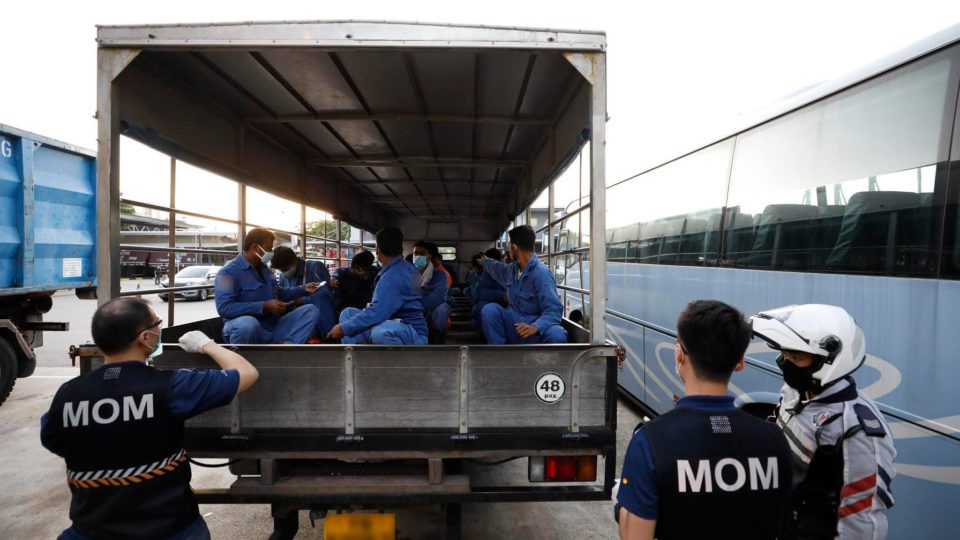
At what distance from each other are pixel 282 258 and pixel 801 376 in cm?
428

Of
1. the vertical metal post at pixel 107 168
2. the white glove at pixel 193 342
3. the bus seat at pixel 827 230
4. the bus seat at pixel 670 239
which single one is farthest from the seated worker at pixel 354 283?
the bus seat at pixel 827 230

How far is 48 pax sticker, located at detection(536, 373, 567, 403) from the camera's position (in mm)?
2279

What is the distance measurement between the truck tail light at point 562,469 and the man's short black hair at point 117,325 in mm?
1801

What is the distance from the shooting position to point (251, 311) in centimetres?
331

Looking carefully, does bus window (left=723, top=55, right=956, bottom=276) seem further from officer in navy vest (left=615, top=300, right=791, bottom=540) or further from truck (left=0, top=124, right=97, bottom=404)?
truck (left=0, top=124, right=97, bottom=404)

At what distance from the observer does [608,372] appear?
234 centimetres

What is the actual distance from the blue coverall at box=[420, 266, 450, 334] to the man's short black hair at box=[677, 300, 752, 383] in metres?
3.51

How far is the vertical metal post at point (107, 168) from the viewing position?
7.66 feet

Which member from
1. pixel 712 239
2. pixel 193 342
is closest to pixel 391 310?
pixel 193 342

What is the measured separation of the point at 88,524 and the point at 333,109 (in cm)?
345

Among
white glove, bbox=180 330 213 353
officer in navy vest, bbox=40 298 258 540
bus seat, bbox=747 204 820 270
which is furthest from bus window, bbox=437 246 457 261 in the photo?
officer in navy vest, bbox=40 298 258 540

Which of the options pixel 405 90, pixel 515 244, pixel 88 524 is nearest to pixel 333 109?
pixel 405 90

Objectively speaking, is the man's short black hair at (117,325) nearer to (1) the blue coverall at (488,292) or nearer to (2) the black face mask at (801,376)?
A: (2) the black face mask at (801,376)

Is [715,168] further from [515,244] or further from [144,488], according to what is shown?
[144,488]
